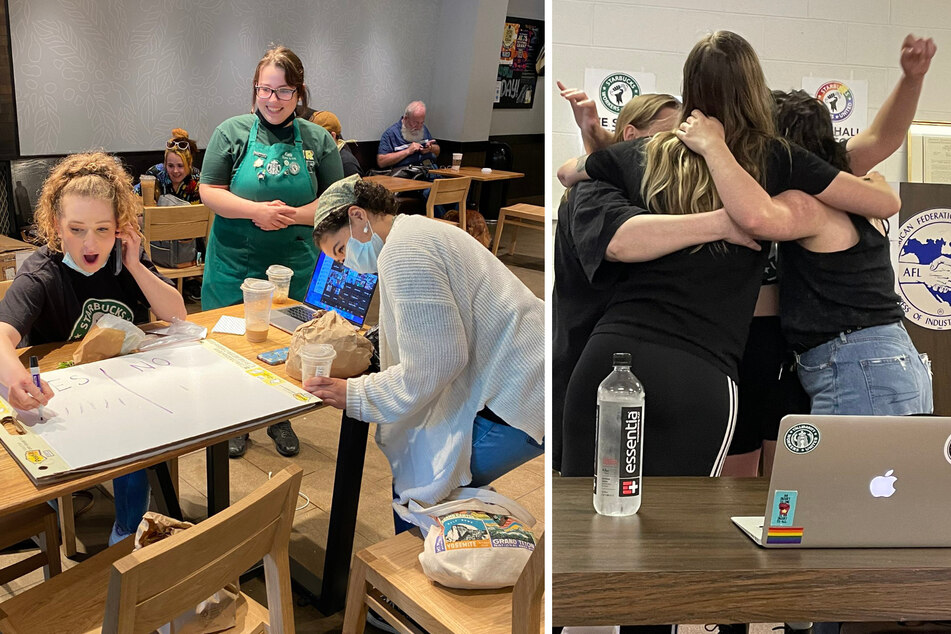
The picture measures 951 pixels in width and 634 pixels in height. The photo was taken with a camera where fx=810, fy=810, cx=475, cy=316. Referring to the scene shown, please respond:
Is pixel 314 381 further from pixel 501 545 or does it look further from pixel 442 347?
pixel 501 545

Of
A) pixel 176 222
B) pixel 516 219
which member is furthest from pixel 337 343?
pixel 516 219

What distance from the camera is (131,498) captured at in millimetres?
2127

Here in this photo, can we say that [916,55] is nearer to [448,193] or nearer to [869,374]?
[869,374]

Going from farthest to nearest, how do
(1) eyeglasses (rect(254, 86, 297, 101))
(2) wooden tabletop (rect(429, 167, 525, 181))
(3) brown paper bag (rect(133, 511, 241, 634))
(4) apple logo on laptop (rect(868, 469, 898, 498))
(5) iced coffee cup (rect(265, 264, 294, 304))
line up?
(2) wooden tabletop (rect(429, 167, 525, 181)), (1) eyeglasses (rect(254, 86, 297, 101)), (5) iced coffee cup (rect(265, 264, 294, 304)), (3) brown paper bag (rect(133, 511, 241, 634)), (4) apple logo on laptop (rect(868, 469, 898, 498))

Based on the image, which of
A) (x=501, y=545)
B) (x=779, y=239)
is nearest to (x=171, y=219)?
(x=501, y=545)

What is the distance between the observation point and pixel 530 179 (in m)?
7.32

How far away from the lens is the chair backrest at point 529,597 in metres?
1.29

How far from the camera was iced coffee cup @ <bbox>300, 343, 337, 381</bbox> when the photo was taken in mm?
1797

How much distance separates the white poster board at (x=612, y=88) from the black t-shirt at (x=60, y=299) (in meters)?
1.35

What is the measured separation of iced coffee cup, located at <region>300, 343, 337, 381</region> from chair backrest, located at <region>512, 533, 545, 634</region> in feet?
2.29

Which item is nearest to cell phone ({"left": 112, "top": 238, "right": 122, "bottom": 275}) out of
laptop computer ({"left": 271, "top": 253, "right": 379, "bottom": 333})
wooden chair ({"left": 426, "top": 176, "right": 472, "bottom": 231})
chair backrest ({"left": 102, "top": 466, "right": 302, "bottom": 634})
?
laptop computer ({"left": 271, "top": 253, "right": 379, "bottom": 333})

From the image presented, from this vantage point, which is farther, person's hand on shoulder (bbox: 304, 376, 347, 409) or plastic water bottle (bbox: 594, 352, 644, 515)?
person's hand on shoulder (bbox: 304, 376, 347, 409)

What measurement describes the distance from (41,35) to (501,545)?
519 cm

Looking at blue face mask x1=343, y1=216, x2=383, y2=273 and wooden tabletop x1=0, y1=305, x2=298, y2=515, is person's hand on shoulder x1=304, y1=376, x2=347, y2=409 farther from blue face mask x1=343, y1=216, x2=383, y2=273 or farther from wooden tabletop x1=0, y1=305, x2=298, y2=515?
blue face mask x1=343, y1=216, x2=383, y2=273
